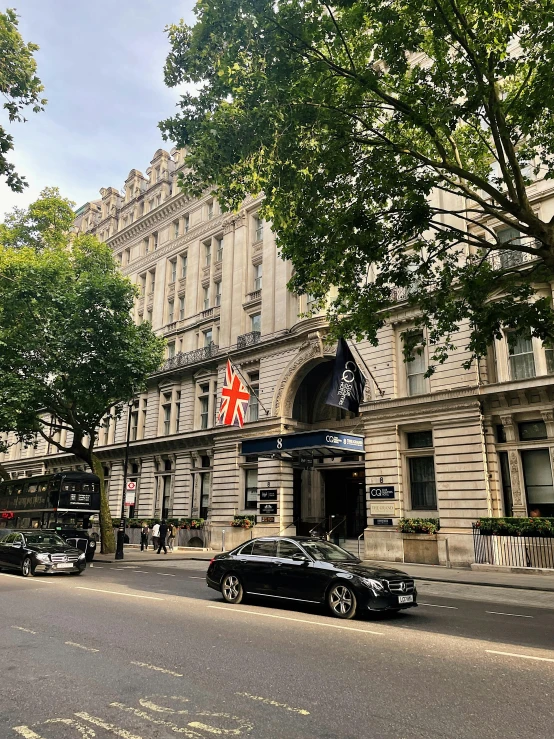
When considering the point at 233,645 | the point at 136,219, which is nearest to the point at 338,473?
the point at 233,645

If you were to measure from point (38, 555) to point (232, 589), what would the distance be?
8415 mm

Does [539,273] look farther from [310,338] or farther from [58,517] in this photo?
[58,517]

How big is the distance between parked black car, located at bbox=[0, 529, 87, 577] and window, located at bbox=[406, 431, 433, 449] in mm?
14447

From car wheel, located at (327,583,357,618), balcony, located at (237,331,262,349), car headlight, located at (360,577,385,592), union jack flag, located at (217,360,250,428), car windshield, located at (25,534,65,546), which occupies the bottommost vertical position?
car wheel, located at (327,583,357,618)

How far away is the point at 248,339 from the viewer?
32969 millimetres

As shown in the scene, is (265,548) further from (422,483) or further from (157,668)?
(422,483)

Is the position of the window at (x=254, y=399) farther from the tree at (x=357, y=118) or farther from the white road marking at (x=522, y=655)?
the white road marking at (x=522, y=655)

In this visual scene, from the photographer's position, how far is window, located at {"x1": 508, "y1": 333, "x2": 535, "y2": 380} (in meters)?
20.8

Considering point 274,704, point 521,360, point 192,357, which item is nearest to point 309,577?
point 274,704

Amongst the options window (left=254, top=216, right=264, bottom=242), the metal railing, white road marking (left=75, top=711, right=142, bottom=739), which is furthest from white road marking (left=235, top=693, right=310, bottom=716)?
window (left=254, top=216, right=264, bottom=242)

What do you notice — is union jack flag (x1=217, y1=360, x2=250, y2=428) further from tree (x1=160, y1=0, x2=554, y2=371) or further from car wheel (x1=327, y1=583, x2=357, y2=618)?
car wheel (x1=327, y1=583, x2=357, y2=618)

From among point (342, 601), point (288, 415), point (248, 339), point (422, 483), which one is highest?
point (248, 339)

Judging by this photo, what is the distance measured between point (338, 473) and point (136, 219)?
2938cm

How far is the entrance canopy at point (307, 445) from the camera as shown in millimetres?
23675
